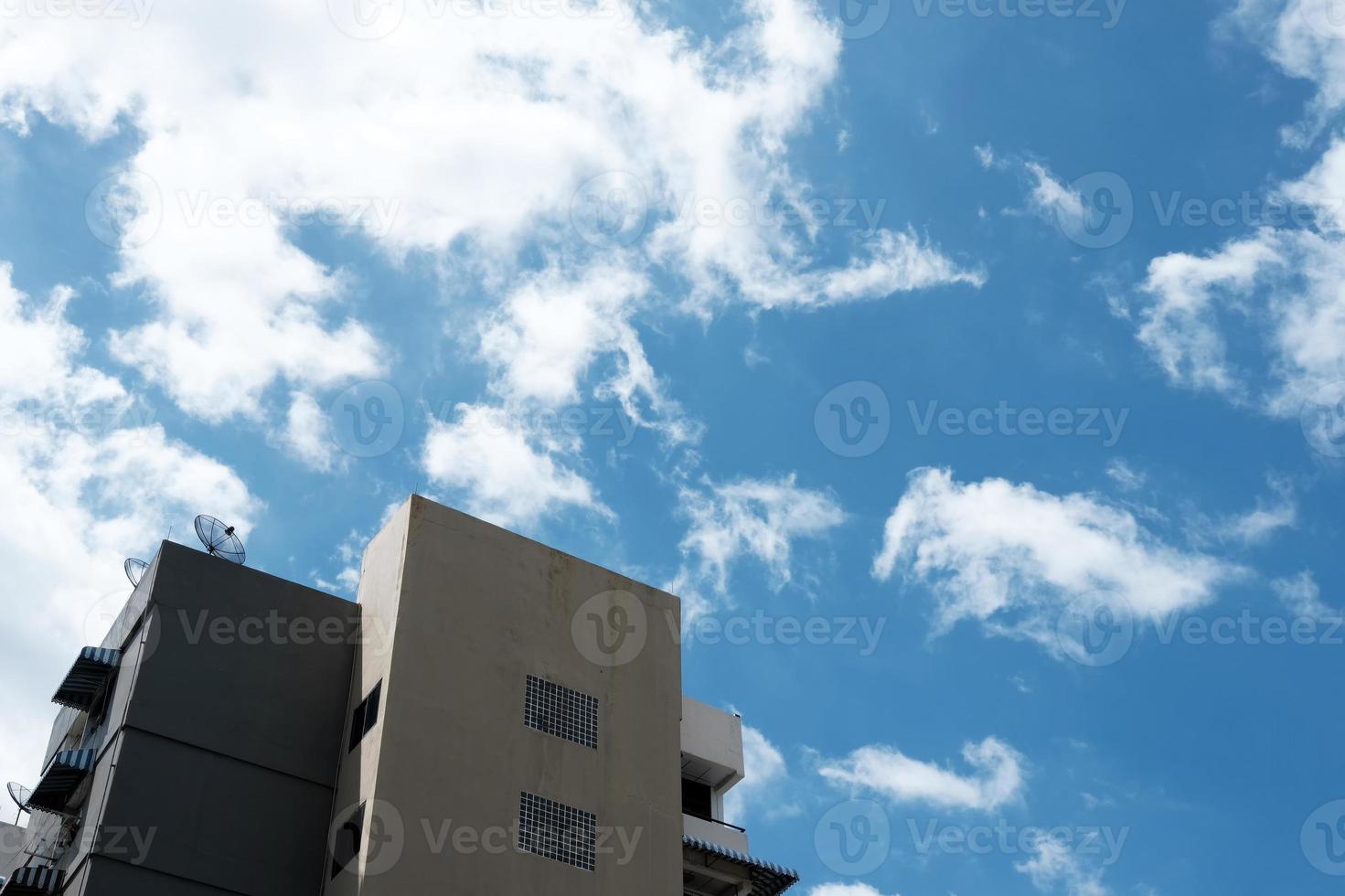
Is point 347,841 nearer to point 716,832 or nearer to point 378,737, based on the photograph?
point 378,737

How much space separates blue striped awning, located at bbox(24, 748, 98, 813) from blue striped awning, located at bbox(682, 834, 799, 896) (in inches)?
740

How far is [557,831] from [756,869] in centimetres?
1088

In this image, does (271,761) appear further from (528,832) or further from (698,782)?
(698,782)

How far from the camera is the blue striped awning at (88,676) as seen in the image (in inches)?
1483

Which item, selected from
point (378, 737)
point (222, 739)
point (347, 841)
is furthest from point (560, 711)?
point (222, 739)

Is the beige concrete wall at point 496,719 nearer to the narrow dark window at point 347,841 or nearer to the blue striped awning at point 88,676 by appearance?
the narrow dark window at point 347,841

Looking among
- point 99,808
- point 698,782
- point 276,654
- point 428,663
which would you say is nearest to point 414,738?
point 428,663

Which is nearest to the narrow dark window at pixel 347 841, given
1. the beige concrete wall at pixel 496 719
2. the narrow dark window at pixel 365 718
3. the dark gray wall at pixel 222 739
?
the beige concrete wall at pixel 496 719

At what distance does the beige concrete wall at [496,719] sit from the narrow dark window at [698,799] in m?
7.01

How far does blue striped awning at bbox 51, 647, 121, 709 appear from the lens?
37656 millimetres

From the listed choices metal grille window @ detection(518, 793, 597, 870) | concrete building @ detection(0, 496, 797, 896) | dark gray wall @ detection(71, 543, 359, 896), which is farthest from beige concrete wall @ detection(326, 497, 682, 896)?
dark gray wall @ detection(71, 543, 359, 896)

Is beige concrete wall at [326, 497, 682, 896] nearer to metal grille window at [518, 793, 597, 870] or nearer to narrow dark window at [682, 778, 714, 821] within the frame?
metal grille window at [518, 793, 597, 870]

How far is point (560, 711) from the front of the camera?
127ft

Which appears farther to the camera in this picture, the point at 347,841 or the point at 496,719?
the point at 496,719
